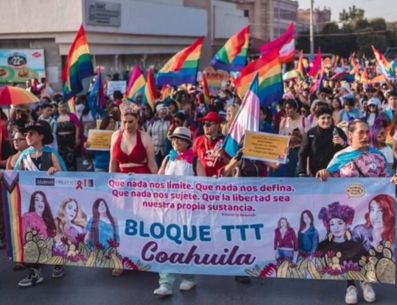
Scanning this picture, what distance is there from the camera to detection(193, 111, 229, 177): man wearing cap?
19.4 ft

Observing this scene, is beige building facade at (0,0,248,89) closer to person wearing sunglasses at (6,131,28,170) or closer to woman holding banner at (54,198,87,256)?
person wearing sunglasses at (6,131,28,170)

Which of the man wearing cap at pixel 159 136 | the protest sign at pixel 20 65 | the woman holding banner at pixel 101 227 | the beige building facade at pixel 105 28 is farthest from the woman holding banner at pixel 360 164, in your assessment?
the beige building facade at pixel 105 28

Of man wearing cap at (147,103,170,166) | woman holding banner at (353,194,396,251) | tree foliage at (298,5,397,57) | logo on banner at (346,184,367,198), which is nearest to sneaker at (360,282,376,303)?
woman holding banner at (353,194,396,251)

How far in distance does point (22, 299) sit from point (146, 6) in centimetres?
3621

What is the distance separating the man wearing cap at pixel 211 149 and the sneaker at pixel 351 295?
5.35 ft

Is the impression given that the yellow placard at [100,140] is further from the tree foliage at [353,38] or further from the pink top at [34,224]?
the tree foliage at [353,38]

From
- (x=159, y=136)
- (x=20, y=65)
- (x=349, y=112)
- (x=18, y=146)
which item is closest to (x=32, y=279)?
(x=18, y=146)

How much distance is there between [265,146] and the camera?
18.6 feet

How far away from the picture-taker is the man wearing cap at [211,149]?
592 centimetres

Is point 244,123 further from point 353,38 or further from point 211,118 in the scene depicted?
point 353,38

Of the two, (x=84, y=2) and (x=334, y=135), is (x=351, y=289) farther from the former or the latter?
(x=84, y=2)

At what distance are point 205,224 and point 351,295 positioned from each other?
140cm

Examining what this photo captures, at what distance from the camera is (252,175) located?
5996 mm

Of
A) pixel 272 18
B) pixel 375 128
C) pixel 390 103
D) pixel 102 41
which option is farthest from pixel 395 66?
pixel 272 18
